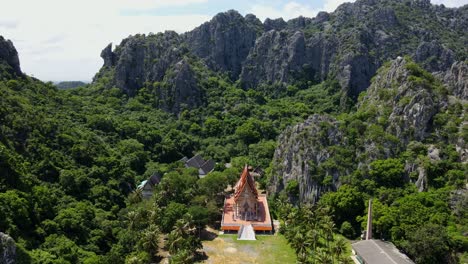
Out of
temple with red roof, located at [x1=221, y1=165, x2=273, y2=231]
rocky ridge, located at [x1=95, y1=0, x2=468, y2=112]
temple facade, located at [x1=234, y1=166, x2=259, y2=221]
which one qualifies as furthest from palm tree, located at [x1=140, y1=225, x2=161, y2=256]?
rocky ridge, located at [x1=95, y1=0, x2=468, y2=112]

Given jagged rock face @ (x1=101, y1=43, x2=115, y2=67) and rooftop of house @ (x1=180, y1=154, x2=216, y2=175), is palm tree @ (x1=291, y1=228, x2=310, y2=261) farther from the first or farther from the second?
jagged rock face @ (x1=101, y1=43, x2=115, y2=67)

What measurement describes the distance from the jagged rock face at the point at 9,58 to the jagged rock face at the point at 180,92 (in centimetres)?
3847

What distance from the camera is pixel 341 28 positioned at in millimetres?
139875

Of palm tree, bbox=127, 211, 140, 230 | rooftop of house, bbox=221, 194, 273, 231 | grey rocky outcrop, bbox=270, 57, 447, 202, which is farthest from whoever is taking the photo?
grey rocky outcrop, bbox=270, 57, 447, 202

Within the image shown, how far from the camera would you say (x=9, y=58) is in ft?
257

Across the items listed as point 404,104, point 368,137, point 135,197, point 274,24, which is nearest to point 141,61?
point 274,24

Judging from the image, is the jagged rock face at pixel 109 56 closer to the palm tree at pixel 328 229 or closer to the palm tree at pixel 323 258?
the palm tree at pixel 328 229

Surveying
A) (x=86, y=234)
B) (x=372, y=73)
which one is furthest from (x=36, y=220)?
(x=372, y=73)

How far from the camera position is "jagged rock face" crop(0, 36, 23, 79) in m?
75.7

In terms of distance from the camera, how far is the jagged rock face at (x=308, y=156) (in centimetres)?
6191

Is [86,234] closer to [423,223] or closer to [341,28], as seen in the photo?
[423,223]

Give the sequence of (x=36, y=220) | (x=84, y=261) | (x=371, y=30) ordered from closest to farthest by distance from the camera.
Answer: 1. (x=84, y=261)
2. (x=36, y=220)
3. (x=371, y=30)

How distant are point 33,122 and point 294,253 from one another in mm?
39948

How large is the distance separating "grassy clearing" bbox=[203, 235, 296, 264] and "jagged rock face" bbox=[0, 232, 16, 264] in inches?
788
